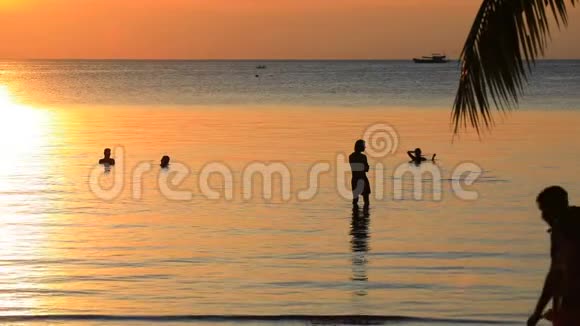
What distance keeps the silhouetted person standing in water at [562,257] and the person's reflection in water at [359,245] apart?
7.29 m

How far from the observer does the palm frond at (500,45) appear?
6883 millimetres

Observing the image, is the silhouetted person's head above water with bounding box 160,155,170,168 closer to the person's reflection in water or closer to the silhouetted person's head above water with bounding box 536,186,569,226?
the person's reflection in water

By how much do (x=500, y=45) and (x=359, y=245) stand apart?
39.3 ft

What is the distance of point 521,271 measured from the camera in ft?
53.4

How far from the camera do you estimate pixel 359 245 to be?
1870cm

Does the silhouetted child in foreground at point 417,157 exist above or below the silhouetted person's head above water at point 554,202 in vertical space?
above

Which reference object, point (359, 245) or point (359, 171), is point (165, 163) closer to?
point (359, 171)

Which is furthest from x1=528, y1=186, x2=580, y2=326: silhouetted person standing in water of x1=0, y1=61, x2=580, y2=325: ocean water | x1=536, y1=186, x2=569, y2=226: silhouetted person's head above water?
x1=0, y1=61, x2=580, y2=325: ocean water

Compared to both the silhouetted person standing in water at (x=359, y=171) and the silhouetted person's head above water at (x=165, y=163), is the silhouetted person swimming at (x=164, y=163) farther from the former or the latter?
the silhouetted person standing in water at (x=359, y=171)

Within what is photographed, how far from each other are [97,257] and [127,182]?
38.4 ft

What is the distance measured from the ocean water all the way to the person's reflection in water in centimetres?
5

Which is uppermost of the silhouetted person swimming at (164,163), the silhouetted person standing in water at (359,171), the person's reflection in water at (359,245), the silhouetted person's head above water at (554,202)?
the silhouetted person swimming at (164,163)

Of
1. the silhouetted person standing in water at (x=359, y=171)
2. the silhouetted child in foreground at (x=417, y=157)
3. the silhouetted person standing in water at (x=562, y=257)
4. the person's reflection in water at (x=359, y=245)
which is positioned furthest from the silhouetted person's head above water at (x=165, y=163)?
the silhouetted person standing in water at (x=562, y=257)

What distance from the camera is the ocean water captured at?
1366 cm
